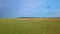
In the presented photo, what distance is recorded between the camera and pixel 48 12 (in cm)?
86

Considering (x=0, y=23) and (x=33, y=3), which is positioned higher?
(x=33, y=3)

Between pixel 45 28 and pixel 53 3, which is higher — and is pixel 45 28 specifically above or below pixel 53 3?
below

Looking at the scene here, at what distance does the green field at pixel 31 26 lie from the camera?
832mm

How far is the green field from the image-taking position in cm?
83

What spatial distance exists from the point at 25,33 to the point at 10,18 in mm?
188

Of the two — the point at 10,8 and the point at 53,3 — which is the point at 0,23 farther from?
the point at 53,3

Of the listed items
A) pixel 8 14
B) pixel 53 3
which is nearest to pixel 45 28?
pixel 53 3

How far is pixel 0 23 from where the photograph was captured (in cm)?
86

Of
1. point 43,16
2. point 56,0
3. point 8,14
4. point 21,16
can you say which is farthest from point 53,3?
point 8,14

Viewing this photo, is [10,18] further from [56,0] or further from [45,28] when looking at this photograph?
[56,0]

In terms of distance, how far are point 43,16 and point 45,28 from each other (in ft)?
0.34

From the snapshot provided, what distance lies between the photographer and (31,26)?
84 centimetres

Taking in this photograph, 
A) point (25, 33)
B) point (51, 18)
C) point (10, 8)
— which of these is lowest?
point (25, 33)

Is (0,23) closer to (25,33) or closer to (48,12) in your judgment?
(25,33)
